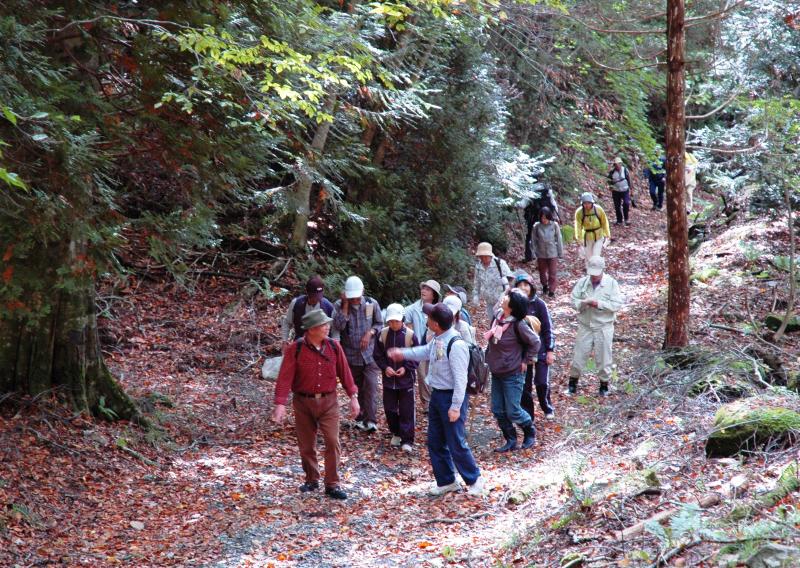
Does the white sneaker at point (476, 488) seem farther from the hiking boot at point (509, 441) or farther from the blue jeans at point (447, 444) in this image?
the hiking boot at point (509, 441)

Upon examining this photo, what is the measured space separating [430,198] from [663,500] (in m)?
11.7

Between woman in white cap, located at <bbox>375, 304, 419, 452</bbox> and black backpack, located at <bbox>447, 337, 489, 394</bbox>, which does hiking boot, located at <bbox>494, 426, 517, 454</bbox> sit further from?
black backpack, located at <bbox>447, 337, 489, 394</bbox>

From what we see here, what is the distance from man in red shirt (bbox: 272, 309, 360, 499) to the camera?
815cm

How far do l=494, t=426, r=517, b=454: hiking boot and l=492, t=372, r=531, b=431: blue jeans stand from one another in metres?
0.12

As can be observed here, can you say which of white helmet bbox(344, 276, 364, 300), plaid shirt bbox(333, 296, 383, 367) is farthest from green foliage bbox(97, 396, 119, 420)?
white helmet bbox(344, 276, 364, 300)

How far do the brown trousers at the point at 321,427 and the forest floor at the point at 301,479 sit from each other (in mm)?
374

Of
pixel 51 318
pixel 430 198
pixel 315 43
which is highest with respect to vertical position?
pixel 315 43

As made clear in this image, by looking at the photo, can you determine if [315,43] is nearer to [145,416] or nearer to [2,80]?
[2,80]

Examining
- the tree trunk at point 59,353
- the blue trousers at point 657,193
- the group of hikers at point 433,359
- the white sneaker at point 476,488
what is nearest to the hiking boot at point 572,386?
the group of hikers at point 433,359

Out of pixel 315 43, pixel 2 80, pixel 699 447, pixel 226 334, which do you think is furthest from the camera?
pixel 226 334

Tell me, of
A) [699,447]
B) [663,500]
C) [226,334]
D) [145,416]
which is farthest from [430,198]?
[663,500]

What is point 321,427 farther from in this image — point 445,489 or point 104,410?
point 104,410

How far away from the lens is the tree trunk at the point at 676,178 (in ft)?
35.3

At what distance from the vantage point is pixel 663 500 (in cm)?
602
